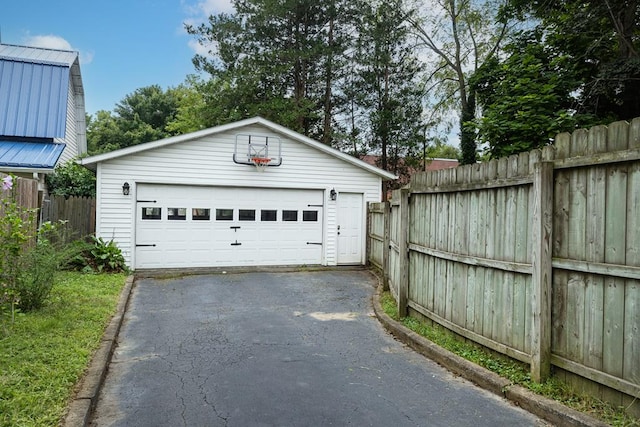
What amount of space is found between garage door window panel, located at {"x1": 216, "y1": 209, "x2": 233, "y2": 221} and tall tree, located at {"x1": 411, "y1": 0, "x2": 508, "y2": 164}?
1184 cm

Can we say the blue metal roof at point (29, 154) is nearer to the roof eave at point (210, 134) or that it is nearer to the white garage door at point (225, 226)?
the roof eave at point (210, 134)

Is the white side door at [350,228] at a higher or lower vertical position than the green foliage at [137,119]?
lower

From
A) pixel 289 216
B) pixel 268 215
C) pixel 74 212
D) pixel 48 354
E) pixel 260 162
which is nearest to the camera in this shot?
pixel 48 354

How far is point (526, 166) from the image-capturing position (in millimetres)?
3750

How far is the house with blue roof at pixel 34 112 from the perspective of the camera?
1045cm

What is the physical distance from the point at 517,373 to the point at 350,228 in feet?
28.1

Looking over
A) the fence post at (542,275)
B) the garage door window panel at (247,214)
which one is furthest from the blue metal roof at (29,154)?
the fence post at (542,275)

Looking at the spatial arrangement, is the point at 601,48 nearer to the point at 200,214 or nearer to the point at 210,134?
the point at 210,134

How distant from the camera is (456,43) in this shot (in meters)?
20.5

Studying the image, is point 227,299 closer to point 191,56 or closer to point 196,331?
point 196,331

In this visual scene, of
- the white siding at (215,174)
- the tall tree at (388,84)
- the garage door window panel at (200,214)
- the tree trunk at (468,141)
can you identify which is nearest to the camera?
the white siding at (215,174)

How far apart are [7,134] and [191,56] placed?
9.09 metres

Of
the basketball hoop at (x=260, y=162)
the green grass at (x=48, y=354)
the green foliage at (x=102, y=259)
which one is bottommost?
the green grass at (x=48, y=354)

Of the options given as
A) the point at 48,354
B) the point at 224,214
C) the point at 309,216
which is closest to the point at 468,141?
the point at 309,216
